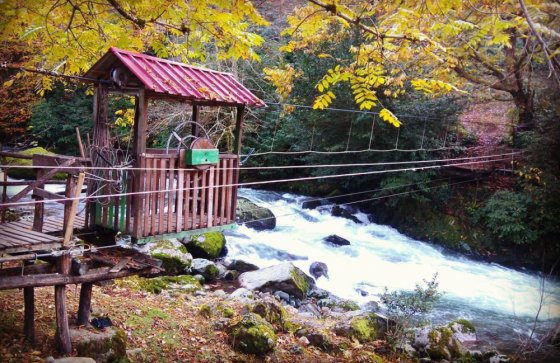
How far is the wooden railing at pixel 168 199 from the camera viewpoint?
5422mm

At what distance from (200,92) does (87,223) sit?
7.53ft

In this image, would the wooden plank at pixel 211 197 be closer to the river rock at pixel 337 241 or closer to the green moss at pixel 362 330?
the green moss at pixel 362 330

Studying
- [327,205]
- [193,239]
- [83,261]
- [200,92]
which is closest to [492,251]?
[327,205]

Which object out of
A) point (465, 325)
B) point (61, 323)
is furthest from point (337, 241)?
point (61, 323)

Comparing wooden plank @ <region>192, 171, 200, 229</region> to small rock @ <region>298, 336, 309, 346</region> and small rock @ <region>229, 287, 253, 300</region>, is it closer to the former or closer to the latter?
small rock @ <region>298, 336, 309, 346</region>

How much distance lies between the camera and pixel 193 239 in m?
11.9

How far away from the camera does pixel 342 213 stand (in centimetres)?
1608

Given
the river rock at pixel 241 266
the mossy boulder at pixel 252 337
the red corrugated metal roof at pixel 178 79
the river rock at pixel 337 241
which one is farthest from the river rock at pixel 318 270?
the red corrugated metal roof at pixel 178 79

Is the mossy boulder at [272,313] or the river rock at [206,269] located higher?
the mossy boulder at [272,313]

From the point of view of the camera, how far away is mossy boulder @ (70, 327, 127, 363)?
17.6 ft

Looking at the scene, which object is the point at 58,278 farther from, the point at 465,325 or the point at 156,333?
the point at 465,325

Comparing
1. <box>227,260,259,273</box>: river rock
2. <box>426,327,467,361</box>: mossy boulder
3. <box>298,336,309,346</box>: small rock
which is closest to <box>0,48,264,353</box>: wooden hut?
<box>298,336,309,346</box>: small rock

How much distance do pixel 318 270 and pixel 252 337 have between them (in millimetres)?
5277

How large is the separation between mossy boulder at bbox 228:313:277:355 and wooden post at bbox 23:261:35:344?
2818mm
